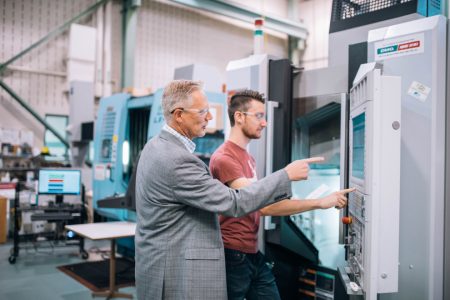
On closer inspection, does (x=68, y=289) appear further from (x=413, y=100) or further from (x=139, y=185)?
(x=413, y=100)

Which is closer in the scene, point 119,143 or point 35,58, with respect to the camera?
point 119,143

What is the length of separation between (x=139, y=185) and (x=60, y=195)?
13.9 ft

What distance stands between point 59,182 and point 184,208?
4.34 meters

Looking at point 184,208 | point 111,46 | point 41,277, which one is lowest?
point 41,277

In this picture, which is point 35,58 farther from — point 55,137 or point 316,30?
point 316,30

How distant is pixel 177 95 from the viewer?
180 cm

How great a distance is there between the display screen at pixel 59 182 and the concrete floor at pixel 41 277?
0.85 m

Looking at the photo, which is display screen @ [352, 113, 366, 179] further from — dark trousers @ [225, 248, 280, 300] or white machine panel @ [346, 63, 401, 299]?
dark trousers @ [225, 248, 280, 300]

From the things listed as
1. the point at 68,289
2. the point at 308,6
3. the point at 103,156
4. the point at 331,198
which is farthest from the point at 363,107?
the point at 308,6

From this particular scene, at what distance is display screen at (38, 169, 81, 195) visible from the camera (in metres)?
5.57

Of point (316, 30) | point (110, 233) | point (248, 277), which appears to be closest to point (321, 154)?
point (248, 277)

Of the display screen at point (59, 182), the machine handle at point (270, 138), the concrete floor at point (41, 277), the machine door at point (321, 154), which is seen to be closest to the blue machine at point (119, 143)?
the display screen at point (59, 182)

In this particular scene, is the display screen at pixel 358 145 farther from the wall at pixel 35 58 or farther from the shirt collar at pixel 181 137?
the wall at pixel 35 58

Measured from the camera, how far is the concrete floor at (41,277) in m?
4.16
